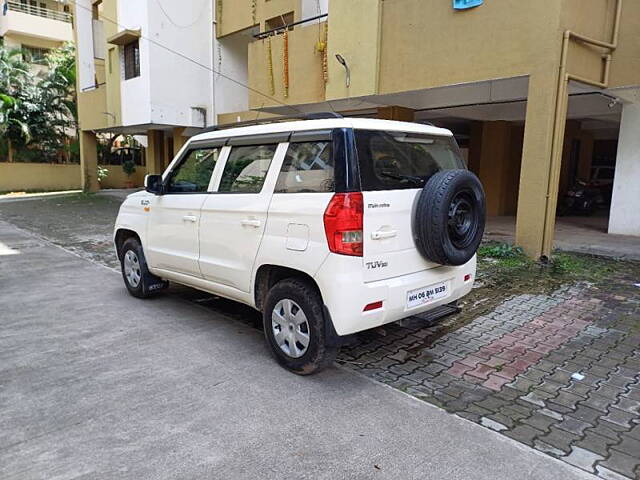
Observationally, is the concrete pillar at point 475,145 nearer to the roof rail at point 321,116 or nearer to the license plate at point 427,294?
the license plate at point 427,294

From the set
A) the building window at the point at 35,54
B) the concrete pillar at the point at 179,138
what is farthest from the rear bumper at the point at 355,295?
the building window at the point at 35,54

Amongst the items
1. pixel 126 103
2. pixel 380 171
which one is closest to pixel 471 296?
pixel 380 171

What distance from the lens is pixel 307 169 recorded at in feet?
12.4

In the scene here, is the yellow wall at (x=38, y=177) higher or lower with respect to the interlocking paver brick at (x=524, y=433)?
higher

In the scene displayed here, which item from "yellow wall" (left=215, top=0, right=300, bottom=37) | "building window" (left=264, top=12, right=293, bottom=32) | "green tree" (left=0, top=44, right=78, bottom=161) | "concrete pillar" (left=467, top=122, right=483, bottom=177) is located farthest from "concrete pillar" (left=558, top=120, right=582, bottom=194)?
"green tree" (left=0, top=44, right=78, bottom=161)

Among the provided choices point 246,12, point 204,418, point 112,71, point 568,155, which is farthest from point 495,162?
point 112,71

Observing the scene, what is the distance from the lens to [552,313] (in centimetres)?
540

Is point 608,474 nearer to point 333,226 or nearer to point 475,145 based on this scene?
point 333,226

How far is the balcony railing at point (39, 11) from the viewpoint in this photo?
1241 inches

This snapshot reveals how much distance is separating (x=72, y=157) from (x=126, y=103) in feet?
39.5

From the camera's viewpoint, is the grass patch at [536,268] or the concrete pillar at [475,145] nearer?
the grass patch at [536,268]

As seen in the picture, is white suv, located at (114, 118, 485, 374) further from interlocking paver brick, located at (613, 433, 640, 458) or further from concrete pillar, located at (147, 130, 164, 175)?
concrete pillar, located at (147, 130, 164, 175)

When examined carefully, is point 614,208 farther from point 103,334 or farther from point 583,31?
point 103,334

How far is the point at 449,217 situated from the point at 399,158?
1.97 ft
